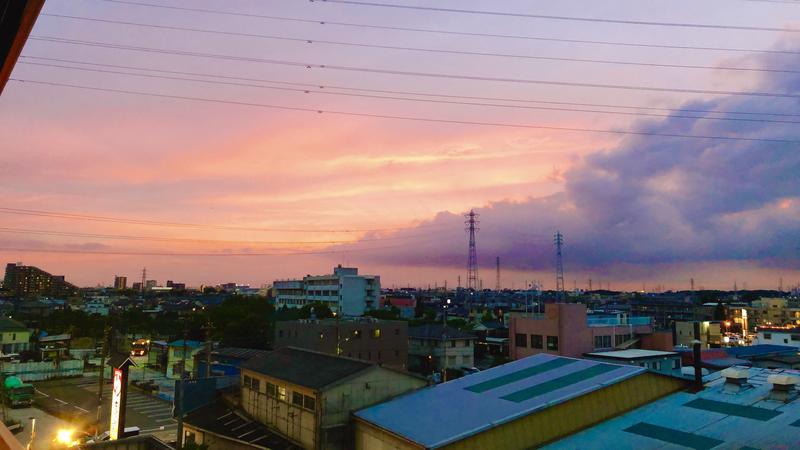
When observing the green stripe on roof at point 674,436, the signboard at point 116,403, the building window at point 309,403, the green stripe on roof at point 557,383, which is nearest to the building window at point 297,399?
the building window at point 309,403

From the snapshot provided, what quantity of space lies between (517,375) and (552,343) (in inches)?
1134

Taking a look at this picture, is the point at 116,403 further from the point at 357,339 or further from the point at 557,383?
the point at 357,339

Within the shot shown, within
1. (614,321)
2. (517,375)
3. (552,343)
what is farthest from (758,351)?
(517,375)

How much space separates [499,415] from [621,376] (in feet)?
19.4

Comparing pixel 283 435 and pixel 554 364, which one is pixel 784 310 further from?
pixel 283 435

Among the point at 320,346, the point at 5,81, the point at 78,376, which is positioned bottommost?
the point at 78,376

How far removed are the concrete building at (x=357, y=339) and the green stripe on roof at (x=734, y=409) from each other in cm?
3737

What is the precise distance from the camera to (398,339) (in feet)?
183

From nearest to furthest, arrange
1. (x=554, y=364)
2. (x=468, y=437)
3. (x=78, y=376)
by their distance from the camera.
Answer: (x=468, y=437) → (x=554, y=364) → (x=78, y=376)

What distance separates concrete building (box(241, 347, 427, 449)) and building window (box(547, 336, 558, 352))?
28428mm

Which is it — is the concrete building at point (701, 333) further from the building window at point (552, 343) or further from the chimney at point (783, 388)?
the chimney at point (783, 388)

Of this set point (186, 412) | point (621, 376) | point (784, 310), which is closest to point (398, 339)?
point (186, 412)

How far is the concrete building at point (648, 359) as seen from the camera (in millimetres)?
41019

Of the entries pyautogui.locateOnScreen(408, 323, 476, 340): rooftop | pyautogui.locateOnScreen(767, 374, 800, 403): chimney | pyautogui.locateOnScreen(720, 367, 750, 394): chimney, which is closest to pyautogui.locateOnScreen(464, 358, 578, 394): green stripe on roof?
pyautogui.locateOnScreen(720, 367, 750, 394): chimney
